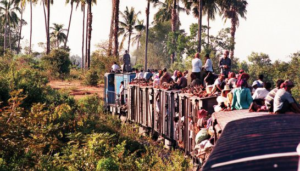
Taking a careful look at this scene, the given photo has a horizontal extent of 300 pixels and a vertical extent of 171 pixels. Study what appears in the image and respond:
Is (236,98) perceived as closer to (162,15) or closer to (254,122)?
(254,122)

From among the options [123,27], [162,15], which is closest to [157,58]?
[123,27]

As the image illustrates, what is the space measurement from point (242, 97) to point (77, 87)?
105 feet

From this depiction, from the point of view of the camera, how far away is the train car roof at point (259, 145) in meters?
3.52

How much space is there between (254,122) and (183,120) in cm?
858

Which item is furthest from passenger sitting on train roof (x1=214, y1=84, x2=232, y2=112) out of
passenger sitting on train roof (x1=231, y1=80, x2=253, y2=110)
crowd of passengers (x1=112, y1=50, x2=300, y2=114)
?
passenger sitting on train roof (x1=231, y1=80, x2=253, y2=110)

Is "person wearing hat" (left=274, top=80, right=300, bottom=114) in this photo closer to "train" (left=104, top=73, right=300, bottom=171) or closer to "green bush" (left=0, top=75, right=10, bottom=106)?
"train" (left=104, top=73, right=300, bottom=171)

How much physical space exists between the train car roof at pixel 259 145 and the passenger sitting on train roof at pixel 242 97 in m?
3.93

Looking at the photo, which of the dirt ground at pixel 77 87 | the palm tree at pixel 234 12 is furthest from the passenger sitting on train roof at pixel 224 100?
the palm tree at pixel 234 12

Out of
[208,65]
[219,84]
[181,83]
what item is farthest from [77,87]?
[219,84]

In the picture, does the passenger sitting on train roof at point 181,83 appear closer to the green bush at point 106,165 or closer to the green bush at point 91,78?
the green bush at point 106,165

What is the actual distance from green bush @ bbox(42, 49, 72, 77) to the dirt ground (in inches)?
65.5

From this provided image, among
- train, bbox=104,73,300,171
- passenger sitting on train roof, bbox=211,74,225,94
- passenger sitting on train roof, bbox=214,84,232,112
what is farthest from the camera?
passenger sitting on train roof, bbox=211,74,225,94

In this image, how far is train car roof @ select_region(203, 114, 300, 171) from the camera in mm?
3521

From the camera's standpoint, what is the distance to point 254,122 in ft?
17.3
